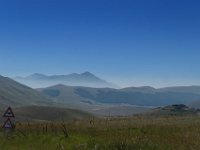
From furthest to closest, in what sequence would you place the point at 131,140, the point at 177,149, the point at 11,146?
the point at 11,146, the point at 131,140, the point at 177,149

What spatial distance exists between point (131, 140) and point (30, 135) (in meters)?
7.72

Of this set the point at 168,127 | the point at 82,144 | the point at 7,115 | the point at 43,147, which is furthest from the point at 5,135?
the point at 168,127

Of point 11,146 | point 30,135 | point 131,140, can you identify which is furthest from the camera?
point 30,135

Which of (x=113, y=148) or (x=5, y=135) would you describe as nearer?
(x=113, y=148)

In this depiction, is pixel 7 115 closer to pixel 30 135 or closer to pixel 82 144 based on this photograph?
pixel 30 135

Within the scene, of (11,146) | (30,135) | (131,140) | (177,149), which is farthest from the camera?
(30,135)

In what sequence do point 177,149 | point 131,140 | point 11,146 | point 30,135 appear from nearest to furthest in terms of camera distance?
point 177,149, point 131,140, point 11,146, point 30,135

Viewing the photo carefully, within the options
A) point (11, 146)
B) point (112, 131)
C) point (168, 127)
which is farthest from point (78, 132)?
point (168, 127)

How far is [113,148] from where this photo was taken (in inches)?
945

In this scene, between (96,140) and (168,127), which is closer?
(96,140)

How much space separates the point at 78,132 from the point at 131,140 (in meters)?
4.78

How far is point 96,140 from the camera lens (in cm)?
2603

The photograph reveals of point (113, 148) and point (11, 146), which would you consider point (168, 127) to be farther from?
point (11, 146)

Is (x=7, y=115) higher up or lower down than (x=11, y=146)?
Answer: higher up
